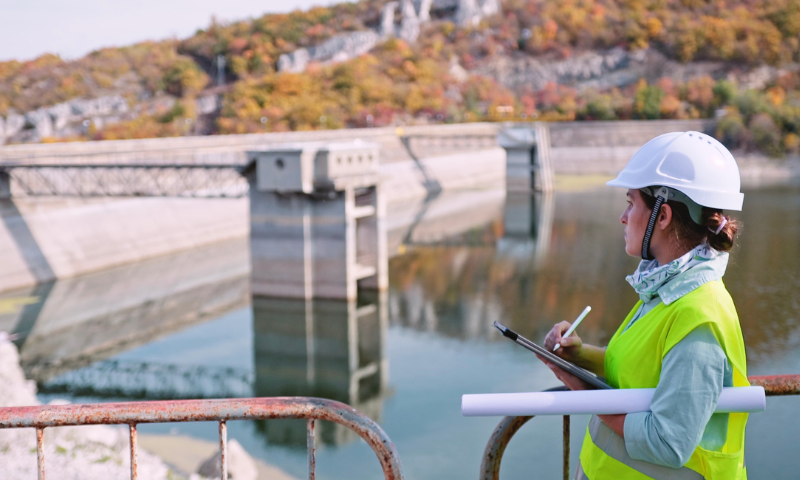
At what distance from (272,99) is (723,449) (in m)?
59.4

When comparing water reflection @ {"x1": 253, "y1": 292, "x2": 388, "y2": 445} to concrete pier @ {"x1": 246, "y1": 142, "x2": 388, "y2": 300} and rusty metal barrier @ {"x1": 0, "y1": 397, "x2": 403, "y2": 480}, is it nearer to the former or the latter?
concrete pier @ {"x1": 246, "y1": 142, "x2": 388, "y2": 300}

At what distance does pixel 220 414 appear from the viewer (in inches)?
110

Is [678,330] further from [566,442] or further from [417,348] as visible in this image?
[417,348]

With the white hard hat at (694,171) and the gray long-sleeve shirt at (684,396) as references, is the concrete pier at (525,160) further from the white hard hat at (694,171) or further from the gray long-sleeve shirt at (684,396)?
the gray long-sleeve shirt at (684,396)

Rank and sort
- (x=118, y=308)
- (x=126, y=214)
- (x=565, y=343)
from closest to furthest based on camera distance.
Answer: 1. (x=565, y=343)
2. (x=118, y=308)
3. (x=126, y=214)

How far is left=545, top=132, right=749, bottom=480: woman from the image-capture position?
2.13 metres

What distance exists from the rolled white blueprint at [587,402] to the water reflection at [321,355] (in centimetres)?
1161

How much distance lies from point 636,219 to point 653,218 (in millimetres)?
79

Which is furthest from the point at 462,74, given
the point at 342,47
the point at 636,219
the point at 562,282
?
the point at 636,219

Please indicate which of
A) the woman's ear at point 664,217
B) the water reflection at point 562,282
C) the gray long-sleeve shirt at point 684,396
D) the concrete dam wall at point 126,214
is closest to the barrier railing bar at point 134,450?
the gray long-sleeve shirt at point 684,396

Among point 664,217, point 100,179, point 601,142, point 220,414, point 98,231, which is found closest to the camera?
point 664,217

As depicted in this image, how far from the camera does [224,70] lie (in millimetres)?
76188

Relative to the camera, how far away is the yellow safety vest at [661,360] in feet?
7.07

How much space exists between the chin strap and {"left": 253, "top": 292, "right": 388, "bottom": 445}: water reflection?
11.7 meters
